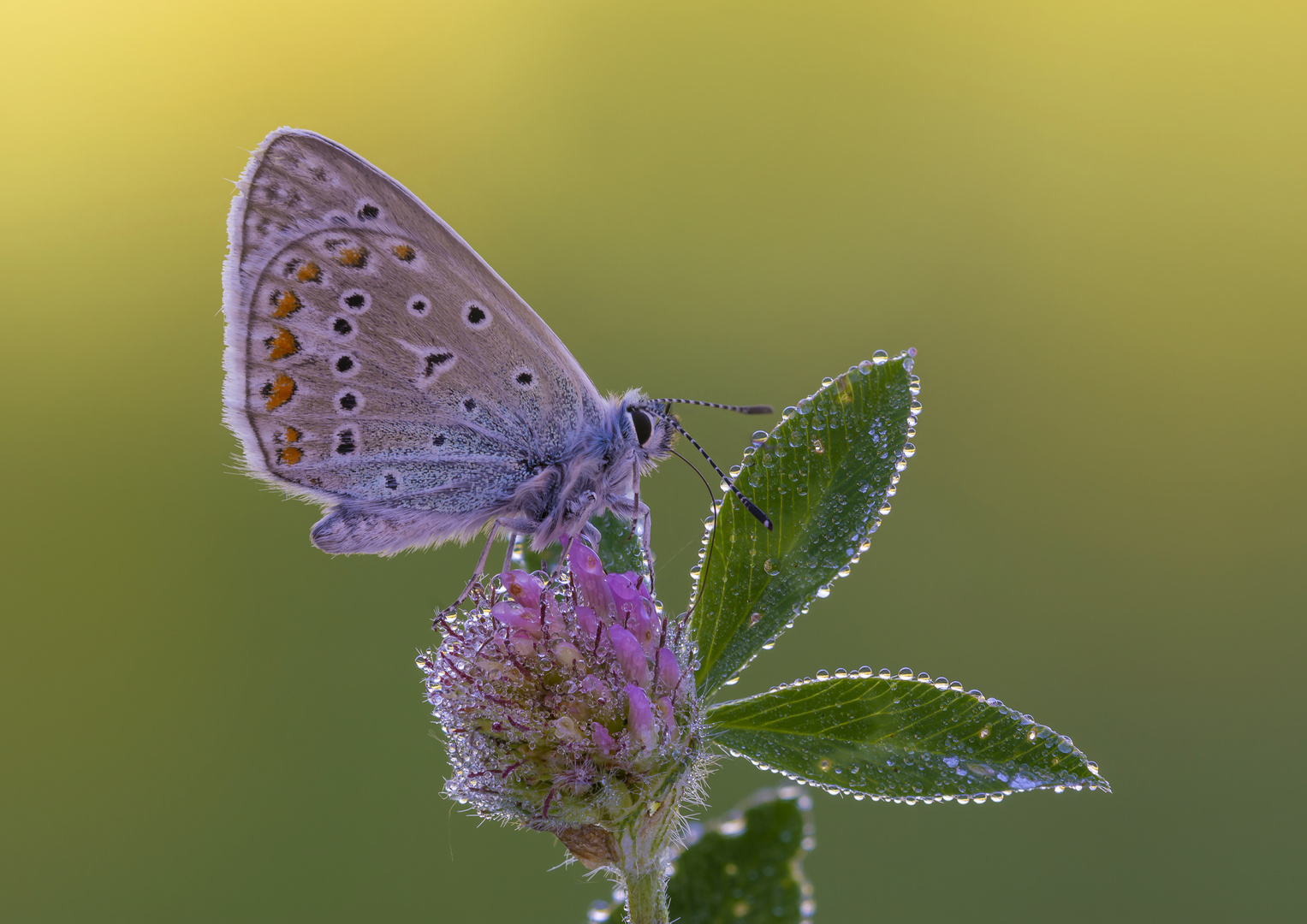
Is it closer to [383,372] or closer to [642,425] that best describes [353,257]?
[383,372]

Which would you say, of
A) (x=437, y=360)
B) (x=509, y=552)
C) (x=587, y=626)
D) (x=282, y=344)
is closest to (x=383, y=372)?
(x=437, y=360)

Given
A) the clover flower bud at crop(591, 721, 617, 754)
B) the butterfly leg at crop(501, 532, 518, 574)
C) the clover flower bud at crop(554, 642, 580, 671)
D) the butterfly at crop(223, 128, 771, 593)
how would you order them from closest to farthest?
the clover flower bud at crop(591, 721, 617, 754) < the clover flower bud at crop(554, 642, 580, 671) < the butterfly leg at crop(501, 532, 518, 574) < the butterfly at crop(223, 128, 771, 593)

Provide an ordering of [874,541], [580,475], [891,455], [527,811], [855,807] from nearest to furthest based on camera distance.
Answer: [527,811], [891,455], [580,475], [855,807], [874,541]

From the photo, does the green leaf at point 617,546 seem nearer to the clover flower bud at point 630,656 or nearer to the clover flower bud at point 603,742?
the clover flower bud at point 630,656

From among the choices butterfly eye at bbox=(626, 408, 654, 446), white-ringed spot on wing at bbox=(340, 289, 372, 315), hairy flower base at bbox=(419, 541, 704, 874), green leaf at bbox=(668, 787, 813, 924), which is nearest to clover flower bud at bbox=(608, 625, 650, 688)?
hairy flower base at bbox=(419, 541, 704, 874)

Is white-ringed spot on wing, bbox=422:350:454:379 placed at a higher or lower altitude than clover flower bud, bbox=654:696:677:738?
higher

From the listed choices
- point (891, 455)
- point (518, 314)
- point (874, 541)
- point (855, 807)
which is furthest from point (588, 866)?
point (874, 541)

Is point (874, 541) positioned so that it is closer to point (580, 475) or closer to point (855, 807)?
point (855, 807)

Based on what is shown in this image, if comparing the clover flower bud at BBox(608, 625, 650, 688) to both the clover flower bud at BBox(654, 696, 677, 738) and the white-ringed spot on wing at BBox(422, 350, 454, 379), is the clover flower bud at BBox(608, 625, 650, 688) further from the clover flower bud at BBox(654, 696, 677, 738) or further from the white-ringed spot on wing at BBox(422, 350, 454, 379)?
the white-ringed spot on wing at BBox(422, 350, 454, 379)
